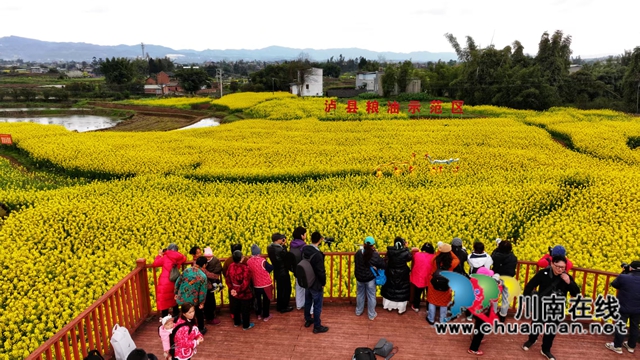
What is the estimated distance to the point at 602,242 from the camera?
11.2m

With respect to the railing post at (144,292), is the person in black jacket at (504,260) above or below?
above

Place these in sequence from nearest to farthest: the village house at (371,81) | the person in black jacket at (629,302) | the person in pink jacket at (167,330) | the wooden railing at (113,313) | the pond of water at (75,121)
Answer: the person in pink jacket at (167,330) < the wooden railing at (113,313) < the person in black jacket at (629,302) < the pond of water at (75,121) < the village house at (371,81)

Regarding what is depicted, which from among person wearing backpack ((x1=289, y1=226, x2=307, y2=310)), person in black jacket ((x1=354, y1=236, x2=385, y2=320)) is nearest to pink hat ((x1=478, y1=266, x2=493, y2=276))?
person in black jacket ((x1=354, y1=236, x2=385, y2=320))

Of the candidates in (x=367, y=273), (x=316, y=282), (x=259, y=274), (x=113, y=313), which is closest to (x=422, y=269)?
(x=367, y=273)

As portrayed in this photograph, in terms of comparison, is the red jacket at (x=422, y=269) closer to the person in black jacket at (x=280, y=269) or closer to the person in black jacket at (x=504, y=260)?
the person in black jacket at (x=504, y=260)

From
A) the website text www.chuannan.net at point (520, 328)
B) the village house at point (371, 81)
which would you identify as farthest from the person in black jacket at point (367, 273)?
the village house at point (371, 81)

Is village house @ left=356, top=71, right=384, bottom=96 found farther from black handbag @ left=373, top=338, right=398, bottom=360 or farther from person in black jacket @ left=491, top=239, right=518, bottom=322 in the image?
black handbag @ left=373, top=338, right=398, bottom=360

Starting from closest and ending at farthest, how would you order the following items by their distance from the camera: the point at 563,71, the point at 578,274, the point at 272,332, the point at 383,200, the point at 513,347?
the point at 513,347, the point at 272,332, the point at 578,274, the point at 383,200, the point at 563,71

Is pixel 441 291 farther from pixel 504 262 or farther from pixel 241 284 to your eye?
pixel 241 284

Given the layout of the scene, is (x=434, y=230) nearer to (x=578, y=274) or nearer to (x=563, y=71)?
(x=578, y=274)

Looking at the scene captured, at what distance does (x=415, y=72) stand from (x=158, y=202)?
1988 inches

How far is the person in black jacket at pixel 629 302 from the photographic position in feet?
19.1

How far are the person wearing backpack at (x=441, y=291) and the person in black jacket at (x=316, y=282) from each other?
1801 mm

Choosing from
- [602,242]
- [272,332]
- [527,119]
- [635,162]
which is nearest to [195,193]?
[272,332]
